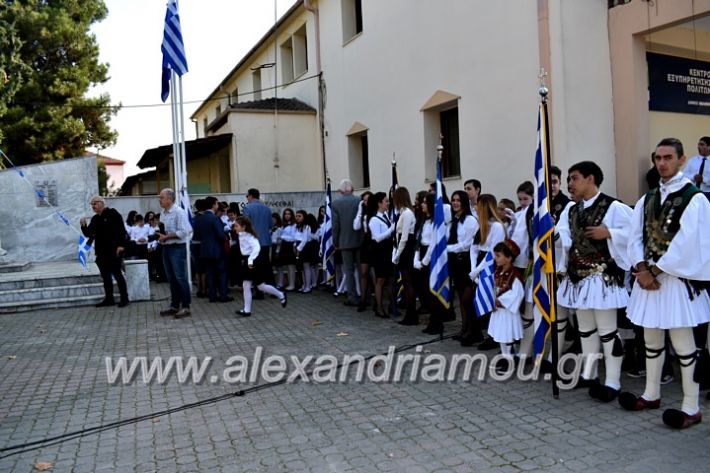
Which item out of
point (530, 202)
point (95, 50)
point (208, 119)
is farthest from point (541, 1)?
point (208, 119)

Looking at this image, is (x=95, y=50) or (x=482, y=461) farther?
(x=95, y=50)

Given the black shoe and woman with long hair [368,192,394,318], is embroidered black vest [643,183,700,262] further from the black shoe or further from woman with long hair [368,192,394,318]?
woman with long hair [368,192,394,318]

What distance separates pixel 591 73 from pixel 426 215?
3.94m

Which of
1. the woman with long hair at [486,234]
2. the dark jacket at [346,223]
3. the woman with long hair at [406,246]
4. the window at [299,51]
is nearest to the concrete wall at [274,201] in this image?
the window at [299,51]

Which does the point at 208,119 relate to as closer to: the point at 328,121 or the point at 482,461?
the point at 328,121

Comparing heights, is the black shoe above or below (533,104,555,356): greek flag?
below

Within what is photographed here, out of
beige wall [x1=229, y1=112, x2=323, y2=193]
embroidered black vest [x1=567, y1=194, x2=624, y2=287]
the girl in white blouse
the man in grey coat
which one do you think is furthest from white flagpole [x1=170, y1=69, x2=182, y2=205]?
embroidered black vest [x1=567, y1=194, x2=624, y2=287]

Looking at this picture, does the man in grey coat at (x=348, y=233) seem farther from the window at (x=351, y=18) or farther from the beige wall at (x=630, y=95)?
the window at (x=351, y=18)

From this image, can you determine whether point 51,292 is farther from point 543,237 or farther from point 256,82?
point 256,82

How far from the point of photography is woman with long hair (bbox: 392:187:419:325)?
838 cm

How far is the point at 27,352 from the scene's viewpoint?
25.4 ft

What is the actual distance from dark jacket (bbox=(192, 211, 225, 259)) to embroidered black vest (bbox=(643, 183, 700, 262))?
7.97m

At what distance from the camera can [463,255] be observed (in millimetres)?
7293
